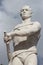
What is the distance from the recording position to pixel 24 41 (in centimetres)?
1573

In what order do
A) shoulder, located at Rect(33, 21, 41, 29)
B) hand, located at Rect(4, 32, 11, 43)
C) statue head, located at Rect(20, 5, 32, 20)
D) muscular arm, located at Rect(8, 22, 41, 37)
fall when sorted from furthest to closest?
1. statue head, located at Rect(20, 5, 32, 20)
2. shoulder, located at Rect(33, 21, 41, 29)
3. muscular arm, located at Rect(8, 22, 41, 37)
4. hand, located at Rect(4, 32, 11, 43)

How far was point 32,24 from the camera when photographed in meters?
15.9

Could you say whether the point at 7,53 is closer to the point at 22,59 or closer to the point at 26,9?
the point at 22,59

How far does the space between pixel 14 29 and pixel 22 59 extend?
1197mm

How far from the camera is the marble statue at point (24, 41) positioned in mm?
15469

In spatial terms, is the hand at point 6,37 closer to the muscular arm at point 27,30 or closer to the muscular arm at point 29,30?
the muscular arm at point 27,30

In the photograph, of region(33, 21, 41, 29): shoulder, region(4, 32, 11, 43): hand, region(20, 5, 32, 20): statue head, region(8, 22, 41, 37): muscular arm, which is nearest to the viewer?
region(4, 32, 11, 43): hand

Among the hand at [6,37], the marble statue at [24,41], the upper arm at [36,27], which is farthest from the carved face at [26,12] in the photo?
the hand at [6,37]

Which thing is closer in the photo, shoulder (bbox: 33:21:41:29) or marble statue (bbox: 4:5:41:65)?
marble statue (bbox: 4:5:41:65)

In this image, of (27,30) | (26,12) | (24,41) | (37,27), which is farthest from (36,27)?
(26,12)

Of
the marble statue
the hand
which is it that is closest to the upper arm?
the marble statue

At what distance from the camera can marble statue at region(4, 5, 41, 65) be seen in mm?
15469

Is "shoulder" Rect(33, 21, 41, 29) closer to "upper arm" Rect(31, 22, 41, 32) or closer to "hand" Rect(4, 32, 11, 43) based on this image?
"upper arm" Rect(31, 22, 41, 32)

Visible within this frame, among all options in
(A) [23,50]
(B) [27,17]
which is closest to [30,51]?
(A) [23,50]
